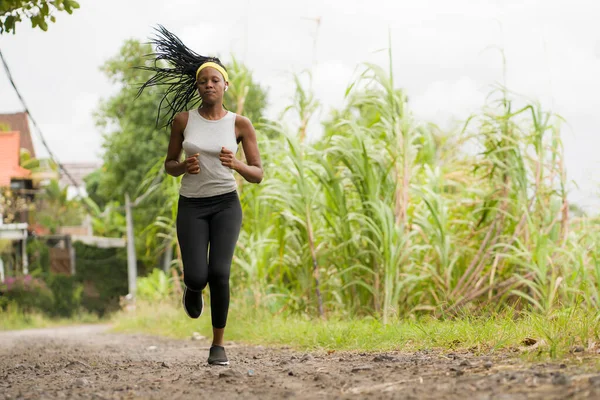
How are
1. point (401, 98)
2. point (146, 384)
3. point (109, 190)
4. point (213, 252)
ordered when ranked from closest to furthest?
point (146, 384)
point (213, 252)
point (401, 98)
point (109, 190)

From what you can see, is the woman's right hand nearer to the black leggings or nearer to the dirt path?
the black leggings

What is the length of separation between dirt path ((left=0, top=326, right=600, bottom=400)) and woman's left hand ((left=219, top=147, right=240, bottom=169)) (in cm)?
112

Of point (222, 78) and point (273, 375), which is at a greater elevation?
point (222, 78)

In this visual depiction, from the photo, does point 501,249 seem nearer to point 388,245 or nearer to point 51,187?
point 388,245

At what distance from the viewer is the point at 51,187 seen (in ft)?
110

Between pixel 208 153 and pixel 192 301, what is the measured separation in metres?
0.96

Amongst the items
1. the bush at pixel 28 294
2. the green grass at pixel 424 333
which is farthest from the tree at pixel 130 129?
the green grass at pixel 424 333

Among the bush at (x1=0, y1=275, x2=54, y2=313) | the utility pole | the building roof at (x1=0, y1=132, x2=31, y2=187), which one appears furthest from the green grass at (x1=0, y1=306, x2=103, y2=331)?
the building roof at (x1=0, y1=132, x2=31, y2=187)

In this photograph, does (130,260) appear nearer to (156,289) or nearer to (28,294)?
(28,294)

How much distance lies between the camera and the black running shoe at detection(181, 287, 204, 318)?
482 centimetres

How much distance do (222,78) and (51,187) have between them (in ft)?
100

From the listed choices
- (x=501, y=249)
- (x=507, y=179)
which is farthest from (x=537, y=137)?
(x=501, y=249)

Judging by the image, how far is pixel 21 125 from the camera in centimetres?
3562

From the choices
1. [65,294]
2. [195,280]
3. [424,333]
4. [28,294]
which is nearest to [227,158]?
[195,280]
